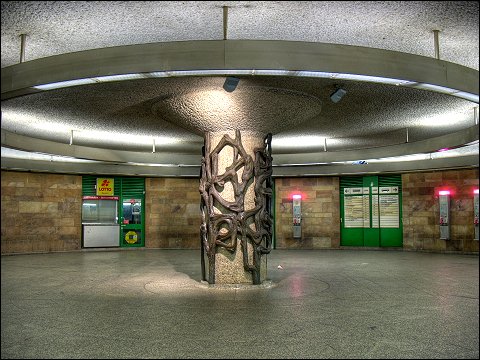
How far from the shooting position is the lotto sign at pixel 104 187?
63.4 ft

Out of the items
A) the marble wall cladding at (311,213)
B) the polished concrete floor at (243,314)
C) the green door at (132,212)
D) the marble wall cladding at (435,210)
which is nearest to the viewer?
the polished concrete floor at (243,314)

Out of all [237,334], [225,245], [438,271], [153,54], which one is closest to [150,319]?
[237,334]

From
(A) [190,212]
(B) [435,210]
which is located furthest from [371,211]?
(A) [190,212]

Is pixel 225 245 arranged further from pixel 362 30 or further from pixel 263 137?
pixel 362 30

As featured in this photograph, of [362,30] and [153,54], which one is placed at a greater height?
[362,30]

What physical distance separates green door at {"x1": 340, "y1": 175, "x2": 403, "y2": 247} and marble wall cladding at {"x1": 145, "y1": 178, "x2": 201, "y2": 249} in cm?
598

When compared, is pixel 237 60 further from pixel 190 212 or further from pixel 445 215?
pixel 190 212

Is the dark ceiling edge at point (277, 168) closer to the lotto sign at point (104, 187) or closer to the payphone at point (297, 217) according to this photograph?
the lotto sign at point (104, 187)

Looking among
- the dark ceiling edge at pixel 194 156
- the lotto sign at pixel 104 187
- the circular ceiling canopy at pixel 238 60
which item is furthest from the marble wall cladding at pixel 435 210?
the lotto sign at pixel 104 187

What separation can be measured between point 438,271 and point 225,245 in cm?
573

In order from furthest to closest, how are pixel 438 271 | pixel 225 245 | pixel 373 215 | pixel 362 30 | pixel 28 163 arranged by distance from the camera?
pixel 373 215 → pixel 28 163 → pixel 438 271 → pixel 225 245 → pixel 362 30

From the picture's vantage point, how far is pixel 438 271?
11.6 metres

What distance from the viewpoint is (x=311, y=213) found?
1934 centimetres

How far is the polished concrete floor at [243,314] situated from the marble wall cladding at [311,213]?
23.2 ft
